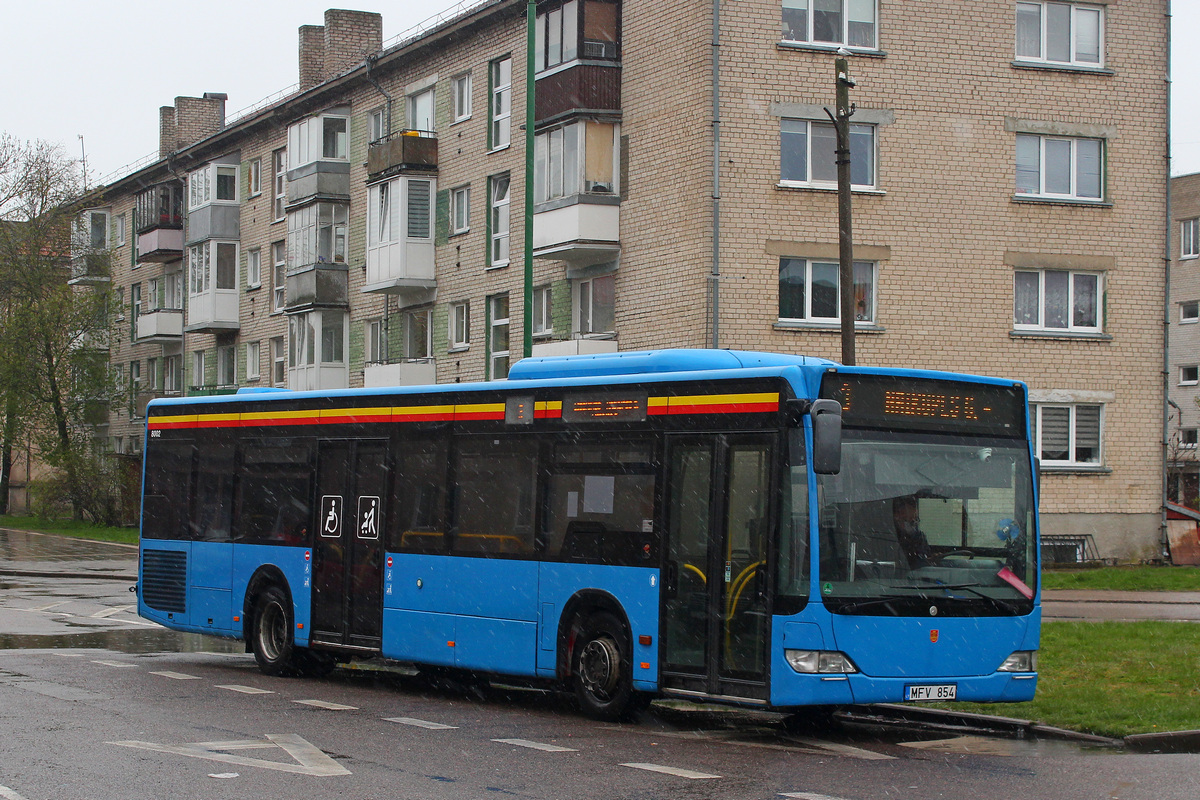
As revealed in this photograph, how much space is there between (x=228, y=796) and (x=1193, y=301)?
200ft

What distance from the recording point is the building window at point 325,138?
44094 millimetres

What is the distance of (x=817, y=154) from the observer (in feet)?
101

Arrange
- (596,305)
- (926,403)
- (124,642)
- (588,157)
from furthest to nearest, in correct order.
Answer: (596,305)
(588,157)
(124,642)
(926,403)

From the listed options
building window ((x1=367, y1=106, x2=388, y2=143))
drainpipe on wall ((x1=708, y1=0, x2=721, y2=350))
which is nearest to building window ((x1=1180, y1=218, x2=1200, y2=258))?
building window ((x1=367, y1=106, x2=388, y2=143))

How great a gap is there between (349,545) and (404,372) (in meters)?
25.4

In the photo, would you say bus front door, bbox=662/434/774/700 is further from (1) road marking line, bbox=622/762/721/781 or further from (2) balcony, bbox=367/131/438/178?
(2) balcony, bbox=367/131/438/178

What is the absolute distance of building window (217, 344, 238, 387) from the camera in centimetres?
5275

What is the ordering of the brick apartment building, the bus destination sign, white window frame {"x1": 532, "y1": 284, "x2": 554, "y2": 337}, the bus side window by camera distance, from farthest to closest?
white window frame {"x1": 532, "y1": 284, "x2": 554, "y2": 337} < the brick apartment building < the bus side window < the bus destination sign

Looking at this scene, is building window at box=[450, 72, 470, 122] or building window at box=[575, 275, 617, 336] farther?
building window at box=[450, 72, 470, 122]

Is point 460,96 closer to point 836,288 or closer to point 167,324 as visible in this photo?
point 836,288

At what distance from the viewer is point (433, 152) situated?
39.2m

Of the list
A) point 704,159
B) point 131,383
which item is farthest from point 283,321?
point 704,159

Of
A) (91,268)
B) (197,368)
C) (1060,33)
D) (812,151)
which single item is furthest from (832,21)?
(91,268)

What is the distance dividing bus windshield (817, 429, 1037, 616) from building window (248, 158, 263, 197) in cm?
4232
